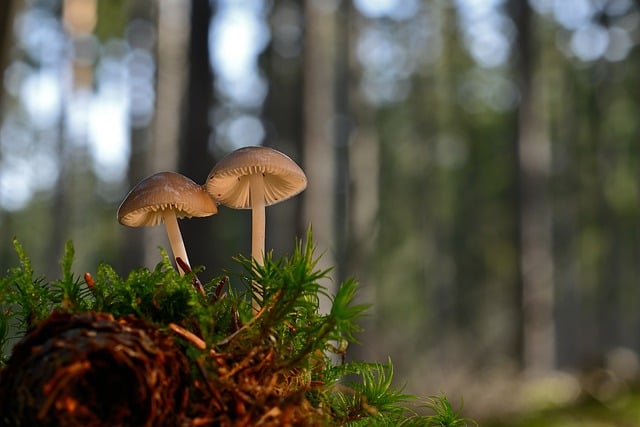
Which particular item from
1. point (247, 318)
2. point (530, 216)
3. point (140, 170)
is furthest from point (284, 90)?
point (247, 318)

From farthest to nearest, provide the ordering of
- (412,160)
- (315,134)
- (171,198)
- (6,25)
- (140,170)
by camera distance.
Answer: (412,160), (140,170), (315,134), (6,25), (171,198)

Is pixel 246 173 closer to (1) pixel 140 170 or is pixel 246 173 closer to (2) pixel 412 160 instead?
(1) pixel 140 170

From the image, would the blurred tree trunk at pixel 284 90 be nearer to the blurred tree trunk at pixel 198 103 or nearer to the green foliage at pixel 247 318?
the blurred tree trunk at pixel 198 103

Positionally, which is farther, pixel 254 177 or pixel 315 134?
pixel 315 134

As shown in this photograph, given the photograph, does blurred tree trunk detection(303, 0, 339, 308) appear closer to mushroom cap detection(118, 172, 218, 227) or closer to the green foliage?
mushroom cap detection(118, 172, 218, 227)

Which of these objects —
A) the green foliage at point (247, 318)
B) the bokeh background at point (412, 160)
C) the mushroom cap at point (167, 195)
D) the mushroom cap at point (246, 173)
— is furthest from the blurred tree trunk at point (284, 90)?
the green foliage at point (247, 318)

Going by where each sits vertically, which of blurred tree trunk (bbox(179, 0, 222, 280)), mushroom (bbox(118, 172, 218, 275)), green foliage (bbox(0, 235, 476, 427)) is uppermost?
blurred tree trunk (bbox(179, 0, 222, 280))

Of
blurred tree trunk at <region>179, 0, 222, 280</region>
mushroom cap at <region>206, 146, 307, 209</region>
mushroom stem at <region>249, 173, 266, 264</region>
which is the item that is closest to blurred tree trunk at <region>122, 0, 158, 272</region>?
blurred tree trunk at <region>179, 0, 222, 280</region>

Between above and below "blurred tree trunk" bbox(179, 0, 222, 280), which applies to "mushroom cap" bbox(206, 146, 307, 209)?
below
